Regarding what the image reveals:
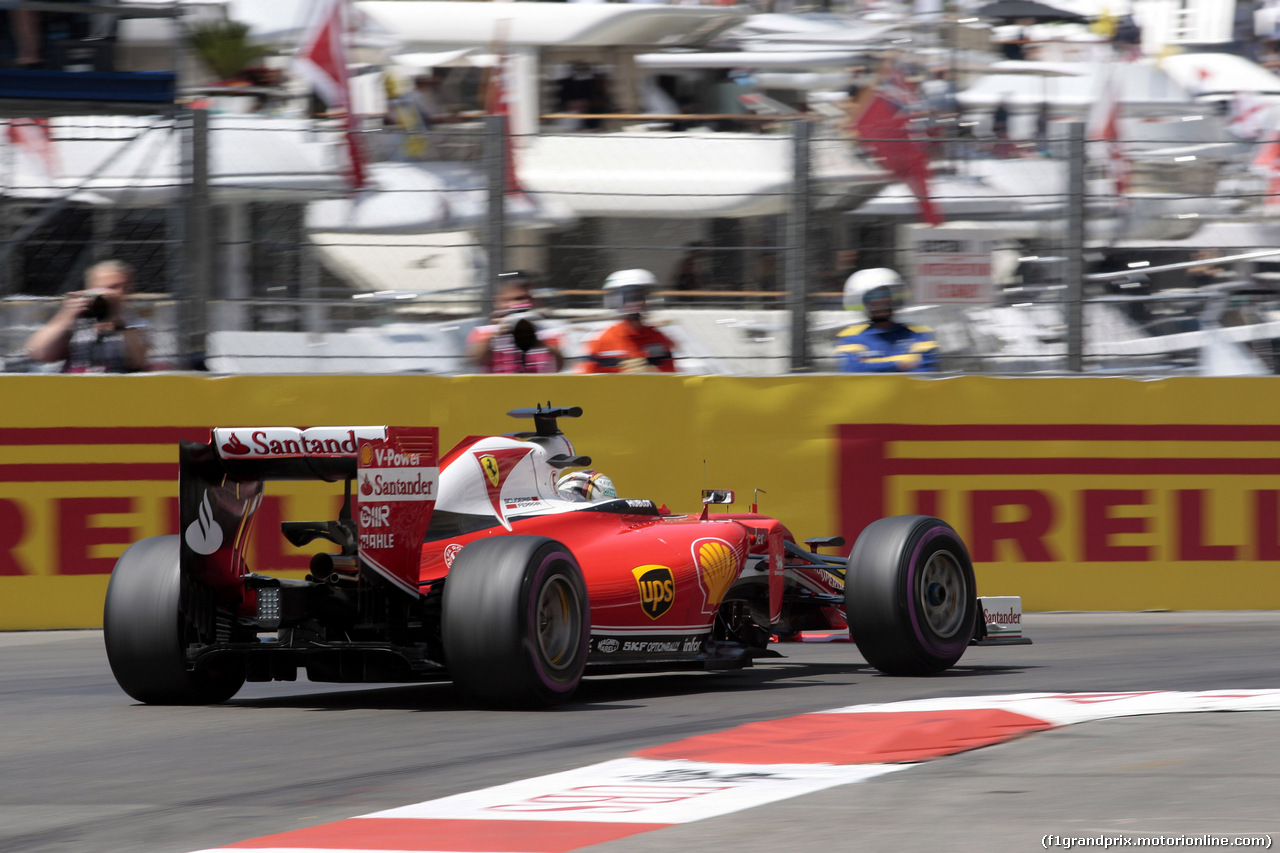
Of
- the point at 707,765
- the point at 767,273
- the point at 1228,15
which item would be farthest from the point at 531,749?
the point at 1228,15

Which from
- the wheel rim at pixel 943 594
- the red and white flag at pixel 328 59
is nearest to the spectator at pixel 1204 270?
the wheel rim at pixel 943 594

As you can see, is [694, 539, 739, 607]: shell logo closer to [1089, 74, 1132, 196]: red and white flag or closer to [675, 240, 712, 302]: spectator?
[675, 240, 712, 302]: spectator

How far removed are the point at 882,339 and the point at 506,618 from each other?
5403 millimetres

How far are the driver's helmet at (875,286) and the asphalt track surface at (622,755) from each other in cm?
311

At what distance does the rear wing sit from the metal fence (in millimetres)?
3975

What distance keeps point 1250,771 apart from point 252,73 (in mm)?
12962

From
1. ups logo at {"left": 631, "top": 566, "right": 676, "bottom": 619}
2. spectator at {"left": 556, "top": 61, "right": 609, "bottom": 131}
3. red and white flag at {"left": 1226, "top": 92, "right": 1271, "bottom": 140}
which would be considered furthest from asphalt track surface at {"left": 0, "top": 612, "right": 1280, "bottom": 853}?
red and white flag at {"left": 1226, "top": 92, "right": 1271, "bottom": 140}

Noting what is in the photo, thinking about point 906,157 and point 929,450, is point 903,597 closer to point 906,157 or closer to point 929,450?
point 929,450

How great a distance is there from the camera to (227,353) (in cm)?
1066

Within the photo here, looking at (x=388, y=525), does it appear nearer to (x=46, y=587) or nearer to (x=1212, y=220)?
(x=46, y=587)

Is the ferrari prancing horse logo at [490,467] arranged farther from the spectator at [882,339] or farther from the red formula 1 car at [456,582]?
the spectator at [882,339]

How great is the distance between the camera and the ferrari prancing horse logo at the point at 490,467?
279 inches

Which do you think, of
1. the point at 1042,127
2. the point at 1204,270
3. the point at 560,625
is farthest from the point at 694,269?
the point at 1042,127

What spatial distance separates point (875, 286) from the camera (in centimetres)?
1083
